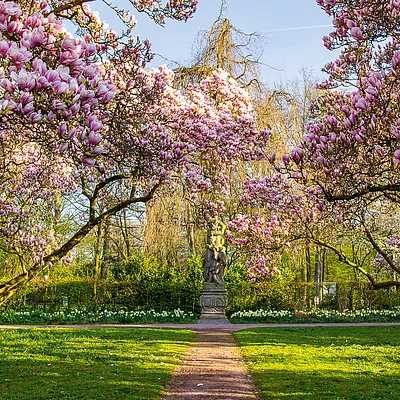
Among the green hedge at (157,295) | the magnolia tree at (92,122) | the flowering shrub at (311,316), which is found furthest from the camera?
the green hedge at (157,295)

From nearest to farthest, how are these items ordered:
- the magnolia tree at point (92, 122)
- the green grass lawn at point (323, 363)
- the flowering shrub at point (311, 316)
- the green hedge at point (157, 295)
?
the magnolia tree at point (92, 122) < the green grass lawn at point (323, 363) < the flowering shrub at point (311, 316) < the green hedge at point (157, 295)

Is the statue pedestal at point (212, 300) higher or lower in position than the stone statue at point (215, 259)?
lower

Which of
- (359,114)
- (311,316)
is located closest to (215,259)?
(311,316)

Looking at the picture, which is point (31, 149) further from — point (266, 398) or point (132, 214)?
point (132, 214)

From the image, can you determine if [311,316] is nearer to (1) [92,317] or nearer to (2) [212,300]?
(2) [212,300]

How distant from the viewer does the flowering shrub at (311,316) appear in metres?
17.1

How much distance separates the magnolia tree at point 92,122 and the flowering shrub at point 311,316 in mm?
7838

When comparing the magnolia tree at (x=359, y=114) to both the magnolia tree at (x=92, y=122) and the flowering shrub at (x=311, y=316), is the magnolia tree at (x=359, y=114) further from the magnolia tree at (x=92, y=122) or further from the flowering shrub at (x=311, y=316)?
the flowering shrub at (x=311, y=316)

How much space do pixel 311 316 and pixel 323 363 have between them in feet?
33.0

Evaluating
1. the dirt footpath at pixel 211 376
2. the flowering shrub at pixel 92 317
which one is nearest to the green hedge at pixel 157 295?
the flowering shrub at pixel 92 317

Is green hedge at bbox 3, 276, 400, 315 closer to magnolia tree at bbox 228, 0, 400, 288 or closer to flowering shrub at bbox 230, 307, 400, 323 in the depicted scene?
flowering shrub at bbox 230, 307, 400, 323

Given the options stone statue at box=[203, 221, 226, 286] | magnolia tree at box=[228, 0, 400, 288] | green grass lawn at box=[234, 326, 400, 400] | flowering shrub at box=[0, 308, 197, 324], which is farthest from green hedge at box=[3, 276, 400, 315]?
magnolia tree at box=[228, 0, 400, 288]

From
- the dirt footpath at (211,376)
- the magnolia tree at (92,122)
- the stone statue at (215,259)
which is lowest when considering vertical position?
the dirt footpath at (211,376)

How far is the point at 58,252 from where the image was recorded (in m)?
7.23
